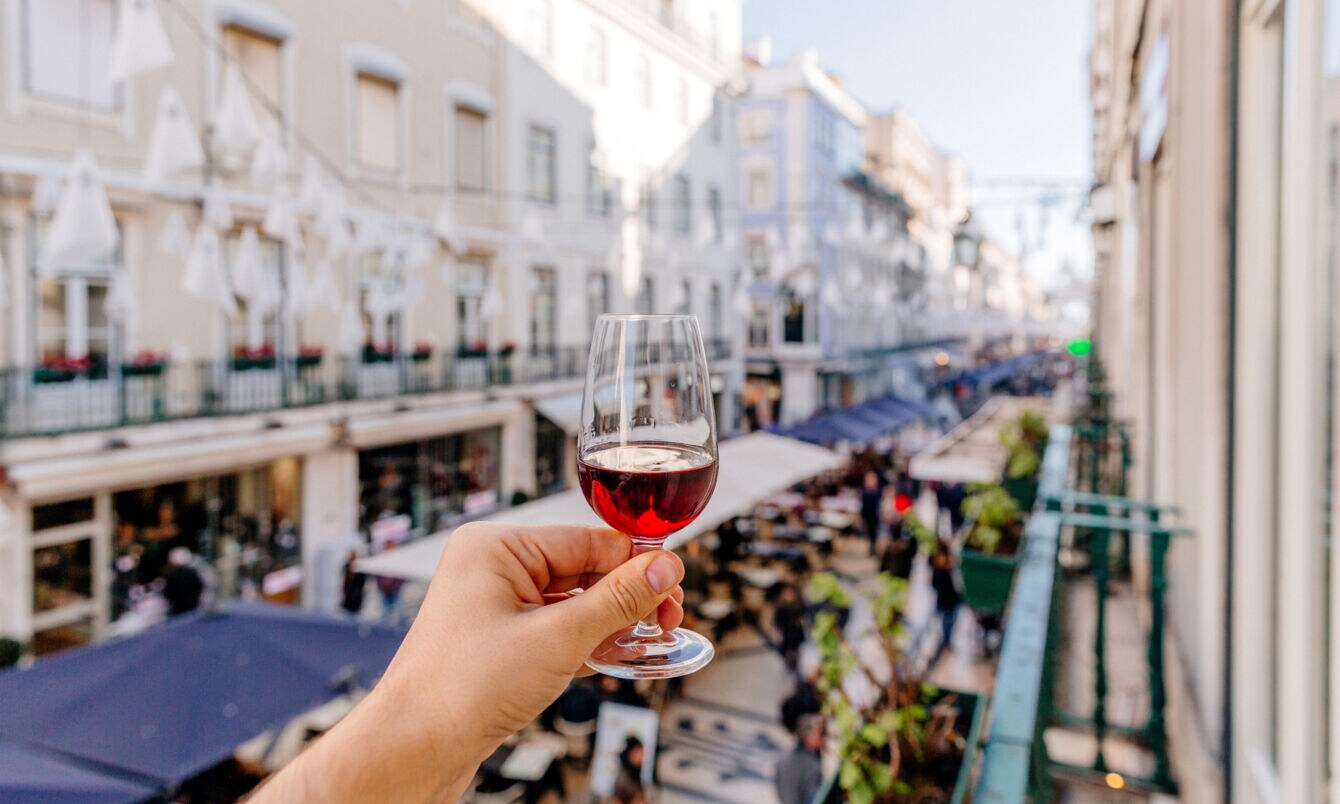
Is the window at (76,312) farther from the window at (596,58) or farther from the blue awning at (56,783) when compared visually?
the window at (596,58)

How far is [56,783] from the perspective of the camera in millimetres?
3414

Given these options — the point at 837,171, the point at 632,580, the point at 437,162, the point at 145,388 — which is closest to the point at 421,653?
the point at 632,580

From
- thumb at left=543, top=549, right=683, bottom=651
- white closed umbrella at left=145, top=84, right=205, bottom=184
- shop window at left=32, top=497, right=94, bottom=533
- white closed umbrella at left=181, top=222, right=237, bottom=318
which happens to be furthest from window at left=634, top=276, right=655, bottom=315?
thumb at left=543, top=549, right=683, bottom=651

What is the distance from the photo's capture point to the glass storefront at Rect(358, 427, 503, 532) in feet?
34.7

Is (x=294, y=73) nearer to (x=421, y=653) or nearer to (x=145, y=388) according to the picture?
(x=145, y=388)

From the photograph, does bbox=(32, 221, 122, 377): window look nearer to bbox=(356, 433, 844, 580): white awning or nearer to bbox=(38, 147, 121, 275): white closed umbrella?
bbox=(38, 147, 121, 275): white closed umbrella

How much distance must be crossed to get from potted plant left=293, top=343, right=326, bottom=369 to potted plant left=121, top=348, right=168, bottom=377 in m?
1.52

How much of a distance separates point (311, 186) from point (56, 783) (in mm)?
6152

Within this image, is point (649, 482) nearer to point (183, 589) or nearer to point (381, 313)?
point (183, 589)

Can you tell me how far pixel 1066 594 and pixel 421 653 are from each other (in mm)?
5058

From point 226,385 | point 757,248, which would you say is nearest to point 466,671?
point 226,385

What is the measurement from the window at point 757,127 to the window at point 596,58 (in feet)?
40.4

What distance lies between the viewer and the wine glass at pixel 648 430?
949mm

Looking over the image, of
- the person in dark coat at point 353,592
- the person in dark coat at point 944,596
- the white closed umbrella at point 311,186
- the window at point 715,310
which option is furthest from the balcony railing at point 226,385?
the person in dark coat at point 944,596
